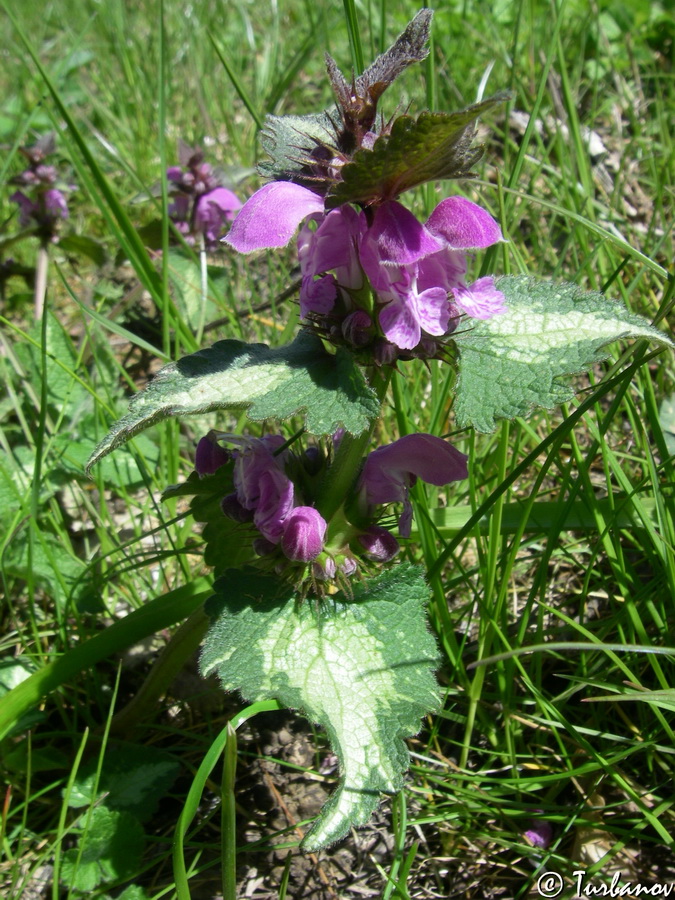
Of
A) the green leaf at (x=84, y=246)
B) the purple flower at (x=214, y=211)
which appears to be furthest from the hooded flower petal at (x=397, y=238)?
the green leaf at (x=84, y=246)

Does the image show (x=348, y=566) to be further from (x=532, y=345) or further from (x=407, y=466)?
(x=532, y=345)

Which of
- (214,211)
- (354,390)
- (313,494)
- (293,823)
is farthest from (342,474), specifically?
(214,211)

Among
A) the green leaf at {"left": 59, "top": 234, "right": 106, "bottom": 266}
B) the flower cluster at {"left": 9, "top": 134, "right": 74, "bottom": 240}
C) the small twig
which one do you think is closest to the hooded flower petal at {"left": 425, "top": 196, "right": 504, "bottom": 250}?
the small twig

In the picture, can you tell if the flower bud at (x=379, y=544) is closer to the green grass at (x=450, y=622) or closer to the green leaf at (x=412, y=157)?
the green grass at (x=450, y=622)

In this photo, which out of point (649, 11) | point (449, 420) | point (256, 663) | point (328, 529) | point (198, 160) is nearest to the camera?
point (256, 663)

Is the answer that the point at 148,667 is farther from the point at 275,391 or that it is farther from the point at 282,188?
the point at 282,188

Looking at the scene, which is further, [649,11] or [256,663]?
[649,11]

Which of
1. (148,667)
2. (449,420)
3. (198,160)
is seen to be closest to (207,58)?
(198,160)
